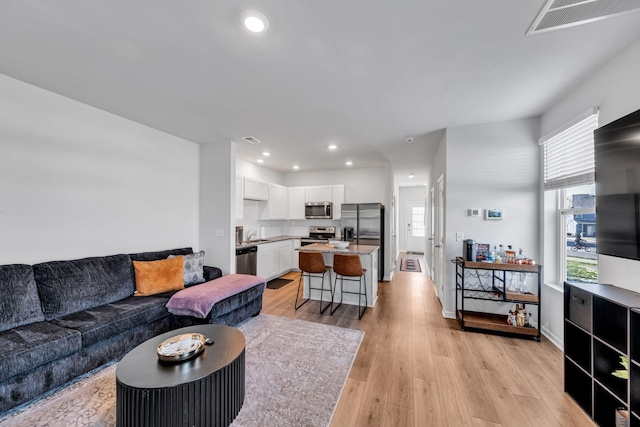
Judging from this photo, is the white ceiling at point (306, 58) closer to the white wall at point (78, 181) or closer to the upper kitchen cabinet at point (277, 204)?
the white wall at point (78, 181)

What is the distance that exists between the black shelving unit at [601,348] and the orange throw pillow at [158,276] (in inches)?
156

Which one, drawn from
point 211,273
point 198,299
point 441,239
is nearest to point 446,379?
point 441,239

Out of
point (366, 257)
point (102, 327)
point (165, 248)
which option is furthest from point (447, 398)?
point (165, 248)

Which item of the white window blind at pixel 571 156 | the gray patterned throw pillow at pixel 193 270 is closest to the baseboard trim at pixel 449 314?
the white window blind at pixel 571 156

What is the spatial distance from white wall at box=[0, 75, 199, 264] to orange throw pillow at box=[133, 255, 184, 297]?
494 mm

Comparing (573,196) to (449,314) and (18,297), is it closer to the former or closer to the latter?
(449,314)

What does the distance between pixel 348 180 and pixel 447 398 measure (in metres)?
5.02

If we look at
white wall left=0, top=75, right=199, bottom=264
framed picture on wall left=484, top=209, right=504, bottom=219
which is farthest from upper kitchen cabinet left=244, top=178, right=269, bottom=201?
framed picture on wall left=484, top=209, right=504, bottom=219

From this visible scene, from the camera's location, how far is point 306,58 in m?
2.03

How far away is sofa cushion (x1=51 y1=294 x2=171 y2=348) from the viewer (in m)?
2.13

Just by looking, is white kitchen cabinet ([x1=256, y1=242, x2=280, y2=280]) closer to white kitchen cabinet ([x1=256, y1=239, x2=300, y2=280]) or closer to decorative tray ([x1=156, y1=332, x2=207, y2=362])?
white kitchen cabinet ([x1=256, y1=239, x2=300, y2=280])

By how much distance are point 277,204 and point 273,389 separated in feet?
15.2

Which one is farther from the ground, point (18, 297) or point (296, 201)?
point (296, 201)

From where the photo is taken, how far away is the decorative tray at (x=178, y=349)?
157 cm
